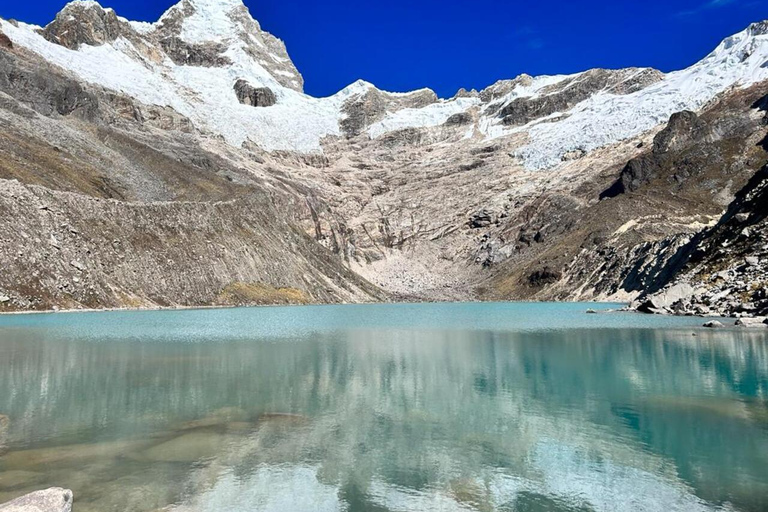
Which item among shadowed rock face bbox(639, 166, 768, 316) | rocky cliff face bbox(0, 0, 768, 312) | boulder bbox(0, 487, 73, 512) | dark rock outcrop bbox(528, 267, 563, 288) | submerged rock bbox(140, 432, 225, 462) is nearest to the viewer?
boulder bbox(0, 487, 73, 512)

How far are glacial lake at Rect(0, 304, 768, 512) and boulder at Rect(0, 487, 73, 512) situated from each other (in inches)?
52.7

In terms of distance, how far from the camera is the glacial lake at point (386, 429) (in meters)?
12.5

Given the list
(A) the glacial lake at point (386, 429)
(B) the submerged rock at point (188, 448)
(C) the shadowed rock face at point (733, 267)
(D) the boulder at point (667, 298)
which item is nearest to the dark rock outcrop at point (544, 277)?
(C) the shadowed rock face at point (733, 267)

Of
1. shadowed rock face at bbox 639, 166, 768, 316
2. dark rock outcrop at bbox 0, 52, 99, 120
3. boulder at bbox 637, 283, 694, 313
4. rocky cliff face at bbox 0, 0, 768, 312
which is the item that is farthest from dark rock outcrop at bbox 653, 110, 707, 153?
dark rock outcrop at bbox 0, 52, 99, 120

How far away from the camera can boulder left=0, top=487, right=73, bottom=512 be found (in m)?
9.66

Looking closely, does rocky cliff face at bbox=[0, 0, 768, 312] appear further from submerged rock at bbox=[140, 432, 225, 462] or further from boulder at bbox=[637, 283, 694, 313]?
submerged rock at bbox=[140, 432, 225, 462]

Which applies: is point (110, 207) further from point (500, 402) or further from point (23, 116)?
point (500, 402)

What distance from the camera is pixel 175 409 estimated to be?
65.3 feet

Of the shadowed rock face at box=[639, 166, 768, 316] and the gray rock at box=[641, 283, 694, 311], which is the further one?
the gray rock at box=[641, 283, 694, 311]

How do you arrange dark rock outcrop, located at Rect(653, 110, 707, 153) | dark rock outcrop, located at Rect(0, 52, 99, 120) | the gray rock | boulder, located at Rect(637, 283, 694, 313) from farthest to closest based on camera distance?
dark rock outcrop, located at Rect(653, 110, 707, 153) < dark rock outcrop, located at Rect(0, 52, 99, 120) < boulder, located at Rect(637, 283, 694, 313) < the gray rock

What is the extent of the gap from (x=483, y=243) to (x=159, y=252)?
120 metres

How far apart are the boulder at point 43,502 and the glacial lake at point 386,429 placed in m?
1.34

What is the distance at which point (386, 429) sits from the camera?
17.7 metres

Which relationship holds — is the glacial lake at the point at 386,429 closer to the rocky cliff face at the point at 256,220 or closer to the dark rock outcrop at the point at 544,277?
the rocky cliff face at the point at 256,220
